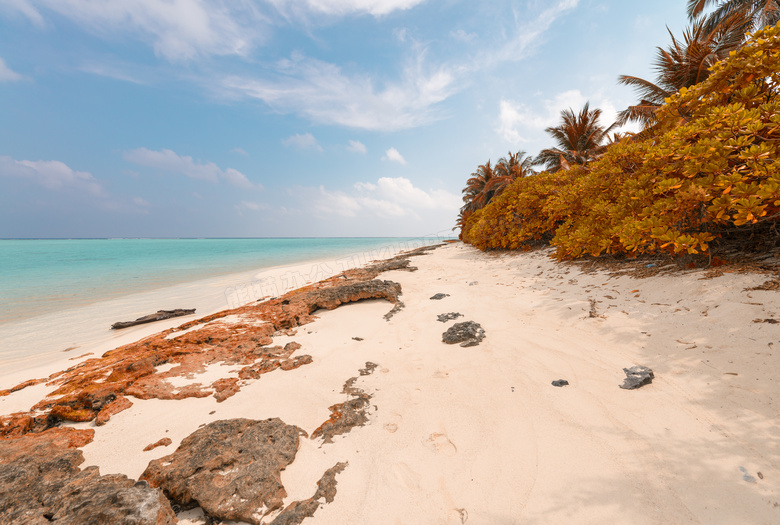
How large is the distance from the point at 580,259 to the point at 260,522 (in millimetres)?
7733

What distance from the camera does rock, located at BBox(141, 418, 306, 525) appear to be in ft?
5.40

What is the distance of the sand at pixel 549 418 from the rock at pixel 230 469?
0.13 metres

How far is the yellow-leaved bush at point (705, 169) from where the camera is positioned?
3182 millimetres

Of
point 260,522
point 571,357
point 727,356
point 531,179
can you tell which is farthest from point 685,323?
point 531,179

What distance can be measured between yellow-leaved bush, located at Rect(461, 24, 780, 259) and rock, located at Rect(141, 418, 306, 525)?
5245 mm

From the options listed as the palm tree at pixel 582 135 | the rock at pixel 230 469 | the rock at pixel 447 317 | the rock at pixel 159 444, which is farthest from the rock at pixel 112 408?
the palm tree at pixel 582 135

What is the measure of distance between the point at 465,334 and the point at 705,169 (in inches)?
153

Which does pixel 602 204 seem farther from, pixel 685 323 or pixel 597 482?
pixel 597 482

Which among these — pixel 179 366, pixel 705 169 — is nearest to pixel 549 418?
pixel 705 169

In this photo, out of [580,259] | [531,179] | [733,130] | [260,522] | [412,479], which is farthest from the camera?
[531,179]

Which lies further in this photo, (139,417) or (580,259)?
(580,259)

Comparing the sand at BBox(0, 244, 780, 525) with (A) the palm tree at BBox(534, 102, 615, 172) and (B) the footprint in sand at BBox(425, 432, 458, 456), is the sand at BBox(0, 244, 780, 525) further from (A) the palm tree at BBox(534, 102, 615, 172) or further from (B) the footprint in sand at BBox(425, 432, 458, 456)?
(A) the palm tree at BBox(534, 102, 615, 172)

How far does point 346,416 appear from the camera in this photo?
Result: 8.04ft

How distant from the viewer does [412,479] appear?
185 centimetres
